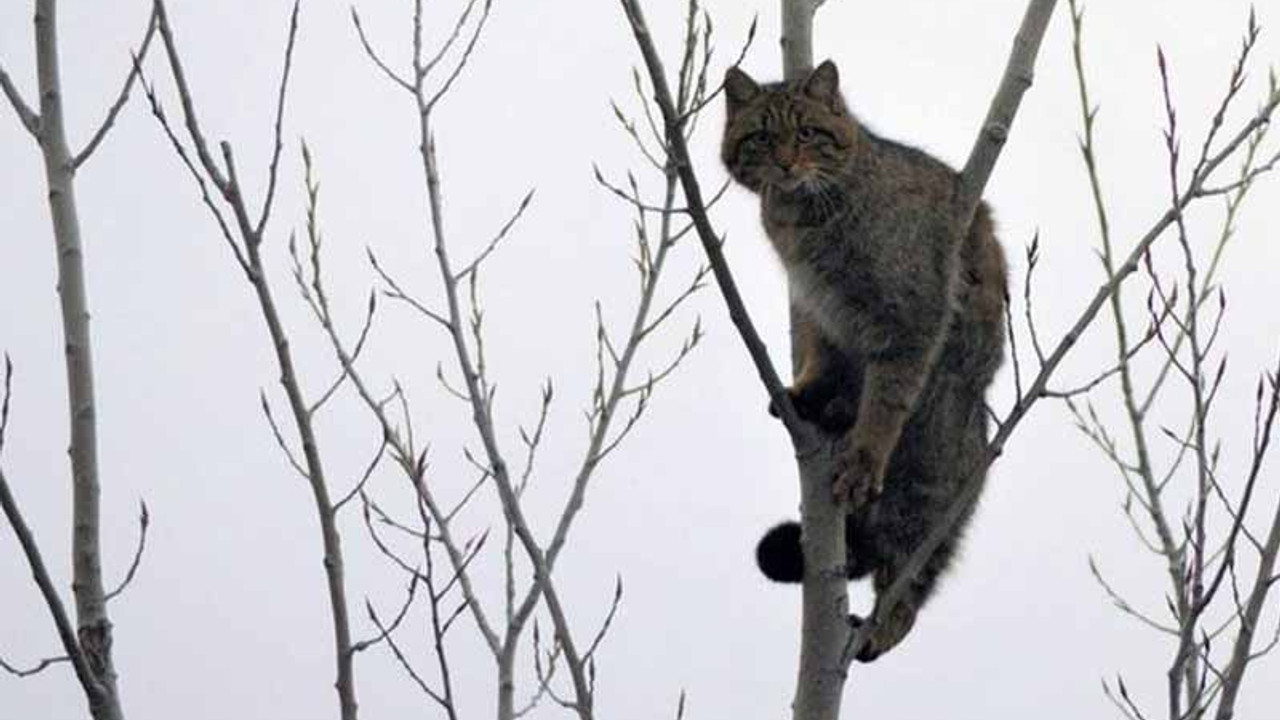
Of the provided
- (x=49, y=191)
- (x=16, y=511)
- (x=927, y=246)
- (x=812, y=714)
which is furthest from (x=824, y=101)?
(x=16, y=511)

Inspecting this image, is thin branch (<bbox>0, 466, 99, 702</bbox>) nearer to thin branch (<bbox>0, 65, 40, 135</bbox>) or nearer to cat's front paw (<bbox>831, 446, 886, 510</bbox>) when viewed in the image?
thin branch (<bbox>0, 65, 40, 135</bbox>)

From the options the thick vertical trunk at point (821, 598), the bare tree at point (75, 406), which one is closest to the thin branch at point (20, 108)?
the bare tree at point (75, 406)

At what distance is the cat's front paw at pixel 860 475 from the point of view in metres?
4.51

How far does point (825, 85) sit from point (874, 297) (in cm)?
61

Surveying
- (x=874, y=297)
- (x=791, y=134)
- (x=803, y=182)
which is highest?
(x=791, y=134)

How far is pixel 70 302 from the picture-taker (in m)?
3.28

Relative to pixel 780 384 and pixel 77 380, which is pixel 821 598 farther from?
pixel 77 380

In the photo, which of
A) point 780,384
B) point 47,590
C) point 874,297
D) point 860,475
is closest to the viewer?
point 47,590

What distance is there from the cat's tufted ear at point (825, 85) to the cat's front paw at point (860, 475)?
992 millimetres

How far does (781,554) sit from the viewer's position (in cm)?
497

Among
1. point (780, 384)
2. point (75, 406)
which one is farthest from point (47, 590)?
point (780, 384)

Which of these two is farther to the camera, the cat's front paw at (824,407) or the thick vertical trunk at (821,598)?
the cat's front paw at (824,407)

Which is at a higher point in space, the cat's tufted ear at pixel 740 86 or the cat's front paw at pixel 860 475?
the cat's tufted ear at pixel 740 86

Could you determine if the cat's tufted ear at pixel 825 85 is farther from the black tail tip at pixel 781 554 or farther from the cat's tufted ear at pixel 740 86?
the black tail tip at pixel 781 554
